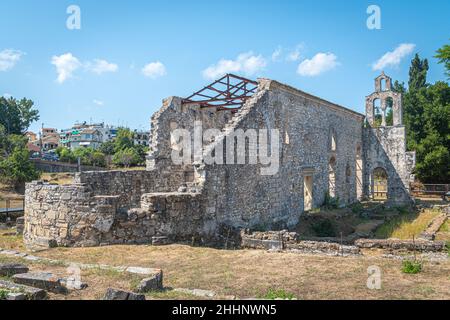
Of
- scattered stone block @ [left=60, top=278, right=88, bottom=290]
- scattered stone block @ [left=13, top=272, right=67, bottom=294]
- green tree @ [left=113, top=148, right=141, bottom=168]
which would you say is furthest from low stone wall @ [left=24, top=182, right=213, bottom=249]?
green tree @ [left=113, top=148, right=141, bottom=168]

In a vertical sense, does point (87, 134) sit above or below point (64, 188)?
above

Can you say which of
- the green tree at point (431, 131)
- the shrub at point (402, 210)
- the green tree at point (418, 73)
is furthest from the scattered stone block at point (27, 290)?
the green tree at point (418, 73)

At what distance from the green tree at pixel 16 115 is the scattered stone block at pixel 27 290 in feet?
217

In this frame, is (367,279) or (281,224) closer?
(367,279)

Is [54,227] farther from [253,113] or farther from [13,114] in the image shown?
[13,114]

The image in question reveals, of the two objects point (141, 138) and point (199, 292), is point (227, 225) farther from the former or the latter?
point (141, 138)

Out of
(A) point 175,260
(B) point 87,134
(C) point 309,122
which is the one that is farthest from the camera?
(B) point 87,134

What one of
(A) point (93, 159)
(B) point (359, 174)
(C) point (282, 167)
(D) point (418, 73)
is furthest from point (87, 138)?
(C) point (282, 167)

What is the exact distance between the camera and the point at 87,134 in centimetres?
8650

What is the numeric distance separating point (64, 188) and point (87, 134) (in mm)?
79833

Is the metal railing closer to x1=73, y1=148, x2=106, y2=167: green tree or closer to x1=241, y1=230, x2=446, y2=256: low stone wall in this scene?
x1=241, y1=230, x2=446, y2=256: low stone wall

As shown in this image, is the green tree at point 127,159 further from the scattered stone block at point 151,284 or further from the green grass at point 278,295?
the green grass at point 278,295

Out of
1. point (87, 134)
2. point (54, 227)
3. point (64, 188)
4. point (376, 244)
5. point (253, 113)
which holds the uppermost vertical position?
point (87, 134)
